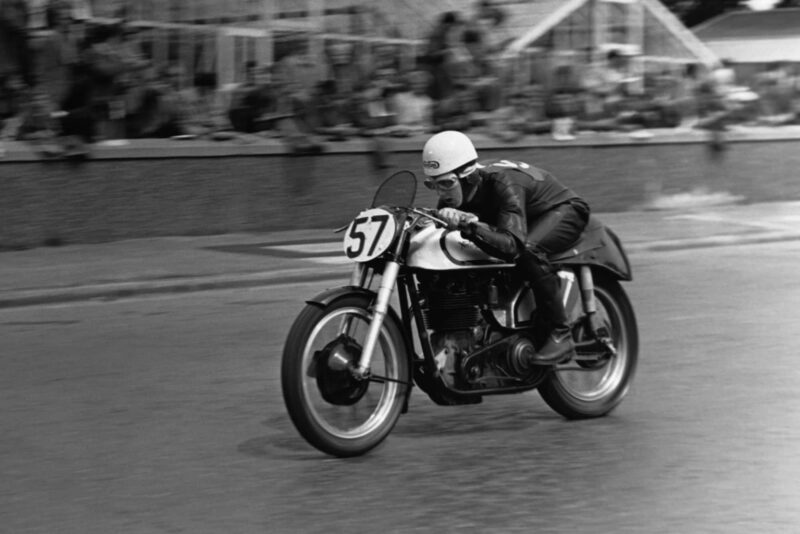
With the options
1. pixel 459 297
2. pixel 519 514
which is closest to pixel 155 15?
pixel 459 297

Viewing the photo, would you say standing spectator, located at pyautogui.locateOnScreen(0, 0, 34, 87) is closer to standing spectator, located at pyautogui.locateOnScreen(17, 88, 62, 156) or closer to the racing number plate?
standing spectator, located at pyautogui.locateOnScreen(17, 88, 62, 156)

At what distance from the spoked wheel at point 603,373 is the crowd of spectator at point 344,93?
30.0 feet

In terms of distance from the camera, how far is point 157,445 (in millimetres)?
6645

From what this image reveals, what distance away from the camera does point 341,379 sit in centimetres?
620

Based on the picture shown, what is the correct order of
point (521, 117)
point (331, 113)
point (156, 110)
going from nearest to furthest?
point (156, 110)
point (331, 113)
point (521, 117)

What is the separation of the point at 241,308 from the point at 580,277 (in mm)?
4990

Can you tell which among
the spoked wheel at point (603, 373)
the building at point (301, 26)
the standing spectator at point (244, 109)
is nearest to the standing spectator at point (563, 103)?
the building at point (301, 26)

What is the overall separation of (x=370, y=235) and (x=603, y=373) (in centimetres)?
178

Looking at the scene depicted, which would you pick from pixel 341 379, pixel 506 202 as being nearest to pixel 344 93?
pixel 506 202

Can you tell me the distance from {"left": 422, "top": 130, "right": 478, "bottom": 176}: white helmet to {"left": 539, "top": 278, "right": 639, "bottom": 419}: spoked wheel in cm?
119

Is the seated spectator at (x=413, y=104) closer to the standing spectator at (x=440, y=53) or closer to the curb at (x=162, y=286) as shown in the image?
the standing spectator at (x=440, y=53)

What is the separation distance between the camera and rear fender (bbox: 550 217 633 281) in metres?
7.04

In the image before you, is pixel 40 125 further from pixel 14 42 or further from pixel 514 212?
pixel 514 212

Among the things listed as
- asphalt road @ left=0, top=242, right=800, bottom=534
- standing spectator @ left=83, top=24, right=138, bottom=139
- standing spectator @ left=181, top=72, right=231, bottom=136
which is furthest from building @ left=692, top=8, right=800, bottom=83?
asphalt road @ left=0, top=242, right=800, bottom=534
